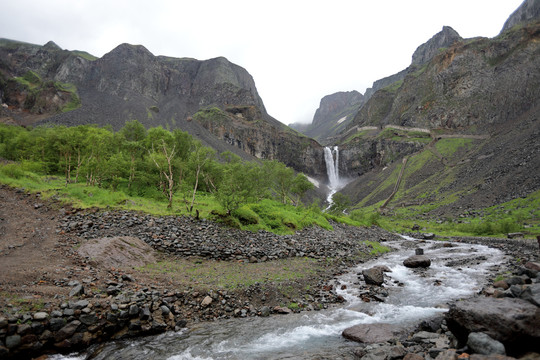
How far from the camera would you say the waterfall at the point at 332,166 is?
6195 inches

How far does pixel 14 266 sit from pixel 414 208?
274 feet

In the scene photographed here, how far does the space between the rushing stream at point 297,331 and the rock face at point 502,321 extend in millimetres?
3860

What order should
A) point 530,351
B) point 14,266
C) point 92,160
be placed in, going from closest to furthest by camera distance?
point 530,351
point 14,266
point 92,160

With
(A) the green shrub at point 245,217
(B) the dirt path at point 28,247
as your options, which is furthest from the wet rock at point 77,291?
(A) the green shrub at point 245,217

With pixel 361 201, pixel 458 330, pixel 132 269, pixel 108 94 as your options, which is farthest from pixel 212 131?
pixel 458 330

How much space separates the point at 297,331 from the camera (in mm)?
11008

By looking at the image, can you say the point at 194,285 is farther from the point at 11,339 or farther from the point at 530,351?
the point at 530,351

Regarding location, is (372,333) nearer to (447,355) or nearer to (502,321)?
(447,355)

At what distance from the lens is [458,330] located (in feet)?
25.3

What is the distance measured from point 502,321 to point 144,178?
35905 millimetres

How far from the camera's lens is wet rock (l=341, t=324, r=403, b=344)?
9891 mm

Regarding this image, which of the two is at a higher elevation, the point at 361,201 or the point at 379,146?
the point at 379,146

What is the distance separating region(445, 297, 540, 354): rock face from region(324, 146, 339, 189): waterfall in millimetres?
149176

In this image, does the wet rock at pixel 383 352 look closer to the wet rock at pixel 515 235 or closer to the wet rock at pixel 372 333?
the wet rock at pixel 372 333
